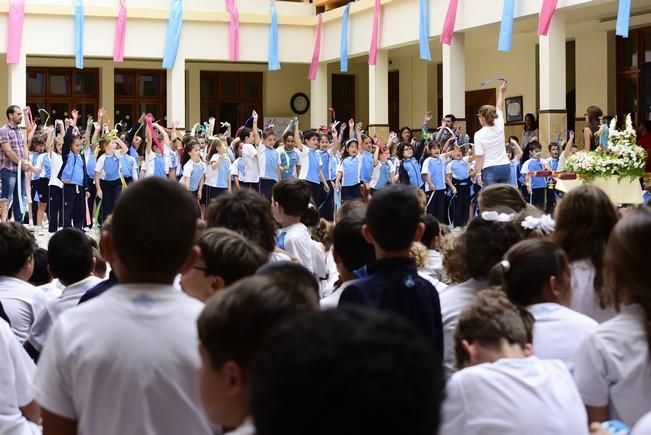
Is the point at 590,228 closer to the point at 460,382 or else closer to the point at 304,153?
the point at 460,382

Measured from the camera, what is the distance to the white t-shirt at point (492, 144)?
10.7 meters

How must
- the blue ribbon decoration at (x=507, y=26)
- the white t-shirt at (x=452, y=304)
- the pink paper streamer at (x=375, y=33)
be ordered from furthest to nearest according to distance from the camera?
1. the pink paper streamer at (x=375, y=33)
2. the blue ribbon decoration at (x=507, y=26)
3. the white t-shirt at (x=452, y=304)

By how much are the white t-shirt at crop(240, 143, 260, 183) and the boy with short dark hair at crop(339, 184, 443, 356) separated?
11916mm

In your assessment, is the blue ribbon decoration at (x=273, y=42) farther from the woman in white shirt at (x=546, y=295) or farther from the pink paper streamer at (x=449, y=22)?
the woman in white shirt at (x=546, y=295)

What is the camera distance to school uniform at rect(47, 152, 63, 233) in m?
14.1

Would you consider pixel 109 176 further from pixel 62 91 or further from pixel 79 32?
pixel 62 91

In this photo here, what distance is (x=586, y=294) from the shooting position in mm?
3455

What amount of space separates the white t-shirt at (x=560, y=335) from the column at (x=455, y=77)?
47.1ft

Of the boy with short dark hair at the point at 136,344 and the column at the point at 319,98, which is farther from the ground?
the column at the point at 319,98

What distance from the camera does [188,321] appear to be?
2.10 meters

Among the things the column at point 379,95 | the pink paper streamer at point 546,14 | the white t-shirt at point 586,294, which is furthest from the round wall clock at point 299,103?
the white t-shirt at point 586,294

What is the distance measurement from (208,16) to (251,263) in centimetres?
1806

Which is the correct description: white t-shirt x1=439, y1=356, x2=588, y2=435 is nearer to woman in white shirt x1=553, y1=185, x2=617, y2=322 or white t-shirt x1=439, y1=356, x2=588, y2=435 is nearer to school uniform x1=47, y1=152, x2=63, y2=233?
woman in white shirt x1=553, y1=185, x2=617, y2=322

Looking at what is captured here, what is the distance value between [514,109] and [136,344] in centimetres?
1897
